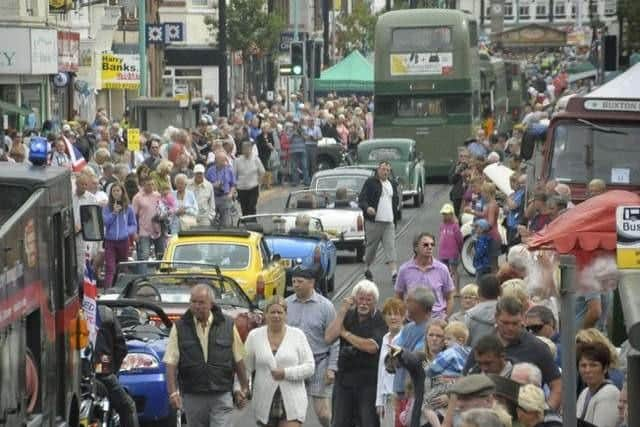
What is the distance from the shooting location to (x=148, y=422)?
15992mm

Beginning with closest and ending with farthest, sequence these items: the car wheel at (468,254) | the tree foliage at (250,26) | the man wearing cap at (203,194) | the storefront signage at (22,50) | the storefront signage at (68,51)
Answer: the car wheel at (468,254) < the man wearing cap at (203,194) < the storefront signage at (22,50) < the storefront signage at (68,51) < the tree foliage at (250,26)

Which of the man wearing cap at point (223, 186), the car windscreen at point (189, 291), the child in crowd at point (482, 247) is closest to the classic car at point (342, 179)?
the man wearing cap at point (223, 186)

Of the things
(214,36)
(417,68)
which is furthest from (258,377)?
(214,36)

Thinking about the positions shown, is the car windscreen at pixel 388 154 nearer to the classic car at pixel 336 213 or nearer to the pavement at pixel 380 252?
the pavement at pixel 380 252

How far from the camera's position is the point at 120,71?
156 ft

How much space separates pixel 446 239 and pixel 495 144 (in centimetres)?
1807

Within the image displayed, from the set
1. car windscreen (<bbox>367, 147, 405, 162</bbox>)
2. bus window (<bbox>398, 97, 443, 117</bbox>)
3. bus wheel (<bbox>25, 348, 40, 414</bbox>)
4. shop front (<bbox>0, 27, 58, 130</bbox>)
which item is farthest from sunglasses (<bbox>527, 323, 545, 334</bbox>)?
bus window (<bbox>398, 97, 443, 117</bbox>)

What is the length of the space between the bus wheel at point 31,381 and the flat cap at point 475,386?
317cm

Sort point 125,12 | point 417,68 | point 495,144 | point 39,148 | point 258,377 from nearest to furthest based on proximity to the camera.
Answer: point 39,148, point 258,377, point 495,144, point 417,68, point 125,12

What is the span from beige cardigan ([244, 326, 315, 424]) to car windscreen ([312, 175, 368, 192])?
64.9ft

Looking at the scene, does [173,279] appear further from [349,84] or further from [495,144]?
[349,84]

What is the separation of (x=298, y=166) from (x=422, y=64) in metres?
3.92

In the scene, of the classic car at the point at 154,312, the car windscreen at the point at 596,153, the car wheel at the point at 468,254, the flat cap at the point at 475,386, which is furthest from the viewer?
the car wheel at the point at 468,254

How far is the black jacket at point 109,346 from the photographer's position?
14.8 meters
